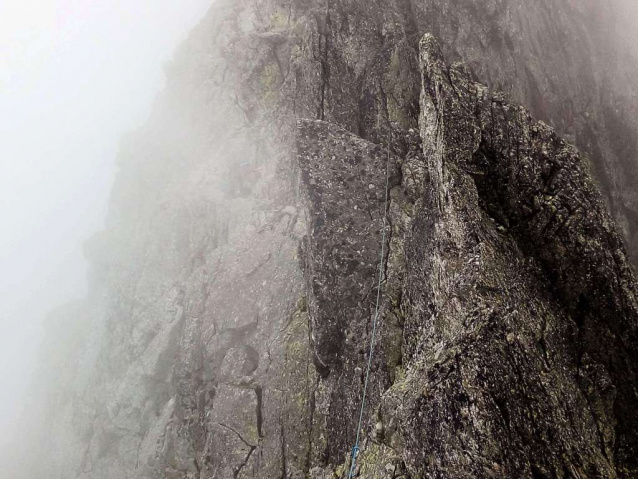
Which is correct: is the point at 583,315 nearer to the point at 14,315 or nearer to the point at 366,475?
the point at 366,475

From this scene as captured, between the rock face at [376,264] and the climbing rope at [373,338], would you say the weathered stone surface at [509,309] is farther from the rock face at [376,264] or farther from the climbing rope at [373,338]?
the climbing rope at [373,338]

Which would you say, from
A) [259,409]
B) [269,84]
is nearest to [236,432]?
[259,409]

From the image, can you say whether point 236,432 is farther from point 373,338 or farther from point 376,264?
point 376,264

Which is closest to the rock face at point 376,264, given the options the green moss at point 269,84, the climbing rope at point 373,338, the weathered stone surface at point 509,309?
the weathered stone surface at point 509,309

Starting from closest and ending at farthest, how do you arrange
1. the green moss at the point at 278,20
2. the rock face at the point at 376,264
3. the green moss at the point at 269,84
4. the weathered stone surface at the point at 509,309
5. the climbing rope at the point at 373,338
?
the weathered stone surface at the point at 509,309, the rock face at the point at 376,264, the climbing rope at the point at 373,338, the green moss at the point at 269,84, the green moss at the point at 278,20

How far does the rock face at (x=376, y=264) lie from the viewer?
13.4m

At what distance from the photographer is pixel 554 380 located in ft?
43.4

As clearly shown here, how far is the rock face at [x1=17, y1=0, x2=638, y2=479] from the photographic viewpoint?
44.1ft

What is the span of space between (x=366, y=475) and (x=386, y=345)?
573 cm

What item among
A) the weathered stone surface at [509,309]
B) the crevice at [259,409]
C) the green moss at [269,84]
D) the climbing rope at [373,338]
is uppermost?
the weathered stone surface at [509,309]

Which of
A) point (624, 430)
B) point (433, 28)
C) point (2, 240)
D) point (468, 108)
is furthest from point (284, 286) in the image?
point (2, 240)

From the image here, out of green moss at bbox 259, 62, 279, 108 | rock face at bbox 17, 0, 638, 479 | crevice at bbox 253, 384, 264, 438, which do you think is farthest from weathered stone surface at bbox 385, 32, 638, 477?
Result: green moss at bbox 259, 62, 279, 108

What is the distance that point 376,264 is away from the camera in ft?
70.4

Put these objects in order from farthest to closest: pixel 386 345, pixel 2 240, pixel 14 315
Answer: pixel 2 240 < pixel 14 315 < pixel 386 345
